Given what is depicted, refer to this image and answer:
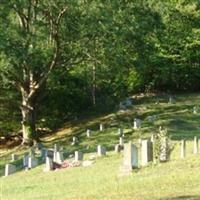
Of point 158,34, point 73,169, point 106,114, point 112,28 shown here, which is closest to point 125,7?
point 112,28

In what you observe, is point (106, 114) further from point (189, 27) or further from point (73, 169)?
point (73, 169)

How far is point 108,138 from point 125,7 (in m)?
6.38

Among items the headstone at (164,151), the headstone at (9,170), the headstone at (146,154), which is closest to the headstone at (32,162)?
the headstone at (9,170)

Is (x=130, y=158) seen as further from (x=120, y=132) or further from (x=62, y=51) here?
(x=62, y=51)

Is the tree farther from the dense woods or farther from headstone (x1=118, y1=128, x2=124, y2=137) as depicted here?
headstone (x1=118, y1=128, x2=124, y2=137)

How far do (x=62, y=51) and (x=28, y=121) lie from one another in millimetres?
3964

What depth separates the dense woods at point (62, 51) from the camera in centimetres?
2988

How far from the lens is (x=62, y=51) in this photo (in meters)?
32.6

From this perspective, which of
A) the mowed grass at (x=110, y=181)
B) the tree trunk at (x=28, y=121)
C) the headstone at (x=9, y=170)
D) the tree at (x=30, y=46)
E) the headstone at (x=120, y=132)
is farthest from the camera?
the tree trunk at (x=28, y=121)

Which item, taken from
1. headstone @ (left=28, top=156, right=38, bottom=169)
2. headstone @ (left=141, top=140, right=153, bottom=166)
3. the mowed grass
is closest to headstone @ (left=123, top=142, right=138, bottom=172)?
the mowed grass

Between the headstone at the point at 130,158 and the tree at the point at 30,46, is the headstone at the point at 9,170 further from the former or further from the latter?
the tree at the point at 30,46

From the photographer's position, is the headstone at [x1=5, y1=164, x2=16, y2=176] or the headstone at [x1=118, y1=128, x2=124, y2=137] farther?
the headstone at [x1=118, y1=128, x2=124, y2=137]

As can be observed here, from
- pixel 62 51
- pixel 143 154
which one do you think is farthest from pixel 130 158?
pixel 62 51

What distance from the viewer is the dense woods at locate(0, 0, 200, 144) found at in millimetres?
29875
